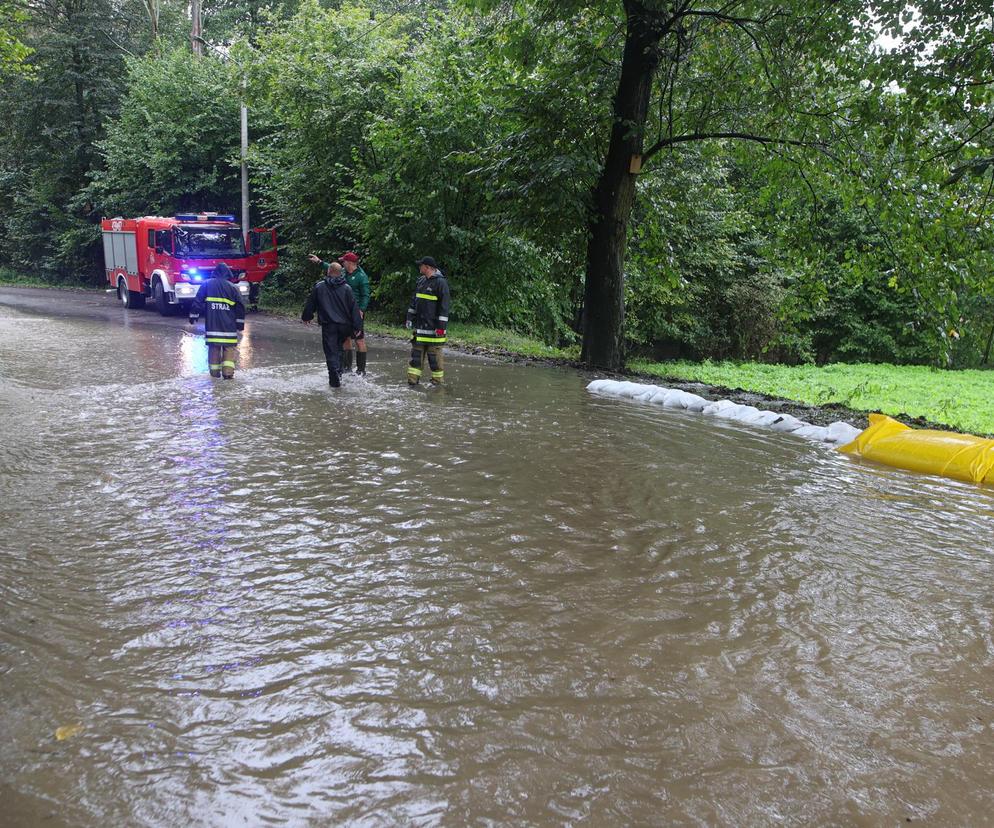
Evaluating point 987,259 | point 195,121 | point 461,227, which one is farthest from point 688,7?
point 195,121

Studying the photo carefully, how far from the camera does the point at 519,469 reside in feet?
24.4

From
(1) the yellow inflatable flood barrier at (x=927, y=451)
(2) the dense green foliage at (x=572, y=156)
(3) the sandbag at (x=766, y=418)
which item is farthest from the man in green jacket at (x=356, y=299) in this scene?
(1) the yellow inflatable flood barrier at (x=927, y=451)

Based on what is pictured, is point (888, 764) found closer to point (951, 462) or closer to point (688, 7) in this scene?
point (951, 462)

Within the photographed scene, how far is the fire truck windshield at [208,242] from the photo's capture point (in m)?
23.0

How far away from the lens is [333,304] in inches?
452

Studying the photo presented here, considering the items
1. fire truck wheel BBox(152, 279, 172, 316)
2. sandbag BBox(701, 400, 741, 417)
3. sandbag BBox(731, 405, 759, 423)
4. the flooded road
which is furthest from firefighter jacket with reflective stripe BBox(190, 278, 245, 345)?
fire truck wheel BBox(152, 279, 172, 316)

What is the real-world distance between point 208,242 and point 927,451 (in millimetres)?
20130

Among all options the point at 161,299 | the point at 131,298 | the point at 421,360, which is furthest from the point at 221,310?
the point at 131,298

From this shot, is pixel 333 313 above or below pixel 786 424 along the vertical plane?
above

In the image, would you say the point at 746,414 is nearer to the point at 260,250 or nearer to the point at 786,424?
the point at 786,424

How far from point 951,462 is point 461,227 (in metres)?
14.5

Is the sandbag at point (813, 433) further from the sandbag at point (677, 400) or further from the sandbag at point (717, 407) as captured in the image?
the sandbag at point (677, 400)

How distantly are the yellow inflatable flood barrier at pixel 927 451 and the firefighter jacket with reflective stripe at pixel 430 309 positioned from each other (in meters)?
5.49

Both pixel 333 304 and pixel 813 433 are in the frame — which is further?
pixel 333 304
